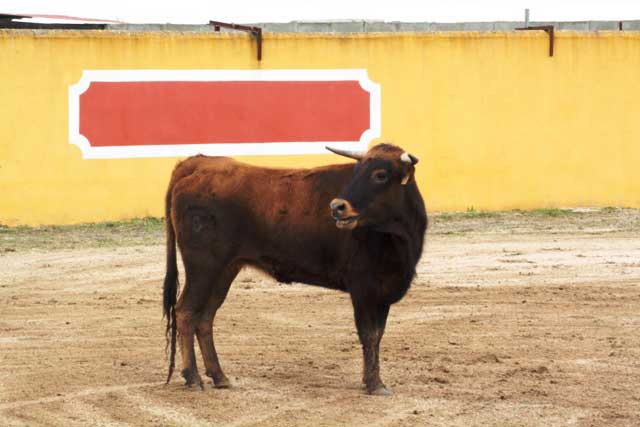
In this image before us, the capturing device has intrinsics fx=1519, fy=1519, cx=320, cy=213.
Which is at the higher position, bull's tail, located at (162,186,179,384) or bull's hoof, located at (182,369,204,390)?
bull's tail, located at (162,186,179,384)

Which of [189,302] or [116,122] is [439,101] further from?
[189,302]

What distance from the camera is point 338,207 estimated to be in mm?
9977

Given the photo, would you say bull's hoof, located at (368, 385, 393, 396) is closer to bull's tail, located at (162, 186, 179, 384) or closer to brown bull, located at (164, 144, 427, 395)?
brown bull, located at (164, 144, 427, 395)

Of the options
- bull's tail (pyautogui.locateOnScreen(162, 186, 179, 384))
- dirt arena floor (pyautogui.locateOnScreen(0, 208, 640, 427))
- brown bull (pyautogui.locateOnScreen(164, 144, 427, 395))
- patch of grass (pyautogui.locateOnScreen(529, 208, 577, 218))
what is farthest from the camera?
patch of grass (pyautogui.locateOnScreen(529, 208, 577, 218))

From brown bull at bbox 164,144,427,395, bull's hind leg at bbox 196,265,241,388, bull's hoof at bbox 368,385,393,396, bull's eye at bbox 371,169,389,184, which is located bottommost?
bull's hoof at bbox 368,385,393,396

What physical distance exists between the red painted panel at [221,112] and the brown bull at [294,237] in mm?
9738

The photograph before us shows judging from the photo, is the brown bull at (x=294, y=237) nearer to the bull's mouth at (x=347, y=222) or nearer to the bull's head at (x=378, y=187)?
the bull's head at (x=378, y=187)

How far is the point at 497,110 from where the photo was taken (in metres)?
22.0

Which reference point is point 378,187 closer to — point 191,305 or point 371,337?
point 371,337

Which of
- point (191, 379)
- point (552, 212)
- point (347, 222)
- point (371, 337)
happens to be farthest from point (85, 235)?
point (347, 222)

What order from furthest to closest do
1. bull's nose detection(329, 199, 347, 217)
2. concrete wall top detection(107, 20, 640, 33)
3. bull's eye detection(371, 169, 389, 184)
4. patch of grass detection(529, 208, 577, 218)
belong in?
concrete wall top detection(107, 20, 640, 33) → patch of grass detection(529, 208, 577, 218) → bull's eye detection(371, 169, 389, 184) → bull's nose detection(329, 199, 347, 217)

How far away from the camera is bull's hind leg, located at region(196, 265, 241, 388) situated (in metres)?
10.5

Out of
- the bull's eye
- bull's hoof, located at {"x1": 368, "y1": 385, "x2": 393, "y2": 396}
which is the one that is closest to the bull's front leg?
bull's hoof, located at {"x1": 368, "y1": 385, "x2": 393, "y2": 396}

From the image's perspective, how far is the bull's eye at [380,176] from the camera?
33.4ft
